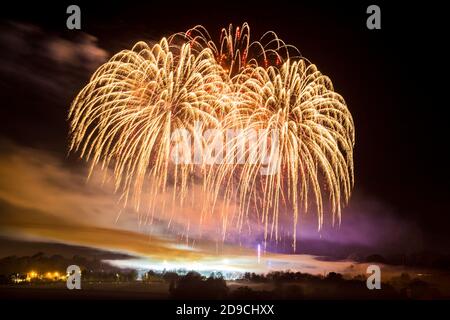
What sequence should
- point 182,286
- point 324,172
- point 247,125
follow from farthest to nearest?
point 182,286
point 324,172
point 247,125

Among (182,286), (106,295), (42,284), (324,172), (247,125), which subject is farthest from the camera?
(42,284)

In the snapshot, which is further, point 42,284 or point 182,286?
point 42,284

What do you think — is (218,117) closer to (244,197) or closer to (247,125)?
(247,125)

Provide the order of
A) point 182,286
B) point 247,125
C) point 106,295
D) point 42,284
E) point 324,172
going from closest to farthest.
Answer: point 247,125
point 324,172
point 182,286
point 106,295
point 42,284

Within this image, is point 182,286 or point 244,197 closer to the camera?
point 244,197
